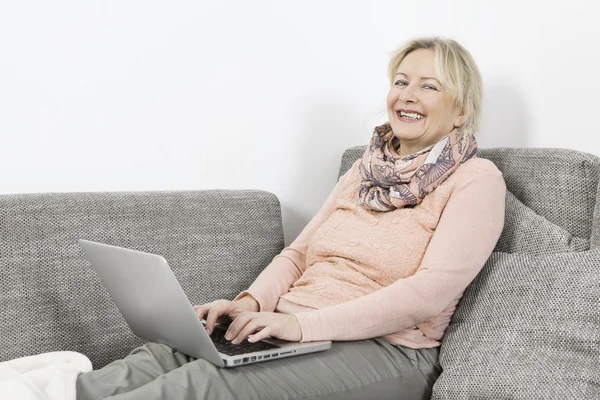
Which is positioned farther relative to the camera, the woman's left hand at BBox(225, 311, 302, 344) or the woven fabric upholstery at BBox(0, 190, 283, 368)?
the woven fabric upholstery at BBox(0, 190, 283, 368)

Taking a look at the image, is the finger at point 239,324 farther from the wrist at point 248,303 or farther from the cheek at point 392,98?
the cheek at point 392,98

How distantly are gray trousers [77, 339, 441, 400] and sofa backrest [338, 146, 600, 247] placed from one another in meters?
0.38

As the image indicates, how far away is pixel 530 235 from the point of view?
1635mm

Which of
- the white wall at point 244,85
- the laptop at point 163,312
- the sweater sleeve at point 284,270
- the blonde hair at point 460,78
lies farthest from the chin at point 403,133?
the laptop at point 163,312

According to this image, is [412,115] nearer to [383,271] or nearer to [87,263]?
[383,271]

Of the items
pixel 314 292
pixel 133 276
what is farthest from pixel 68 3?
pixel 314 292

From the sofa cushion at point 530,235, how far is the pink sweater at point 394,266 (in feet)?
0.22

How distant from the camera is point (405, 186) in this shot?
5.72 ft

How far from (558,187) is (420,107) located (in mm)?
387

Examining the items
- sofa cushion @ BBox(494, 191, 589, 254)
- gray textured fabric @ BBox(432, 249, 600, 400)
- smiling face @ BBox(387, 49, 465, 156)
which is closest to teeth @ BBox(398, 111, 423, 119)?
smiling face @ BBox(387, 49, 465, 156)

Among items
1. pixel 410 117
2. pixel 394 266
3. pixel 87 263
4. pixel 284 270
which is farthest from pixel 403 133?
pixel 87 263

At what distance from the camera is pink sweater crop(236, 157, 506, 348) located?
154cm

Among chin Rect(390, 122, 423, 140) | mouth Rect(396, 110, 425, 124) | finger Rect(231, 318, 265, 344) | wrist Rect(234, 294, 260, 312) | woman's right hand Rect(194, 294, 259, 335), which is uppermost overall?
mouth Rect(396, 110, 425, 124)

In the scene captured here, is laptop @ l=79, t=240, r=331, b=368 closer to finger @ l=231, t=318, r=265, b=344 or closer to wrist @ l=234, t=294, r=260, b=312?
finger @ l=231, t=318, r=265, b=344
